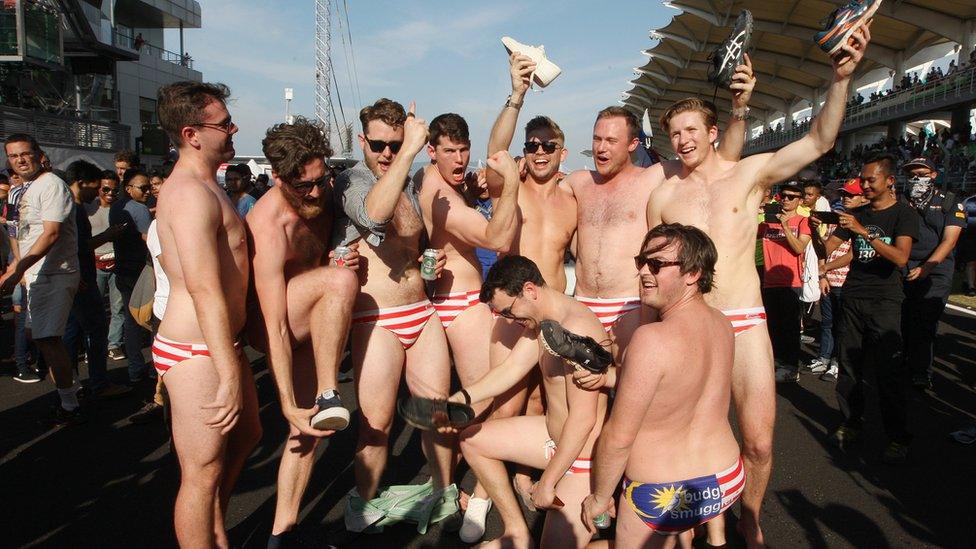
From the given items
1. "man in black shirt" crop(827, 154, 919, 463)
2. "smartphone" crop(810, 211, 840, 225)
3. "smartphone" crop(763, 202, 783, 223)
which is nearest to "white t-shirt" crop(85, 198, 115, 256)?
"smartphone" crop(810, 211, 840, 225)

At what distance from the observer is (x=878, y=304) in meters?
4.31

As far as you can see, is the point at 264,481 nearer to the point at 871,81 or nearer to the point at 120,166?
the point at 120,166

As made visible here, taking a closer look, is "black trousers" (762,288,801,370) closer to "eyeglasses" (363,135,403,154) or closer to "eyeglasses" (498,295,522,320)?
"eyeglasses" (498,295,522,320)

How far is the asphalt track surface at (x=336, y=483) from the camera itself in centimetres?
331

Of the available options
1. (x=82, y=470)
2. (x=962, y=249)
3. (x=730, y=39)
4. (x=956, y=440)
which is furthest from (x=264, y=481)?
(x=962, y=249)

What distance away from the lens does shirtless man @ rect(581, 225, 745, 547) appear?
221 cm

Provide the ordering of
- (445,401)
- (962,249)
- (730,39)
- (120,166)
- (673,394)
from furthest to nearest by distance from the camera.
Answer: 1. (962,249)
2. (120,166)
3. (730,39)
4. (445,401)
5. (673,394)

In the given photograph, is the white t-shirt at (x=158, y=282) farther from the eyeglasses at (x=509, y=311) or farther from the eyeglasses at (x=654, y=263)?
the eyeglasses at (x=654, y=263)

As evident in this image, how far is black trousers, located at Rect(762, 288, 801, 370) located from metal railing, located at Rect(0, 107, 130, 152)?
769 inches

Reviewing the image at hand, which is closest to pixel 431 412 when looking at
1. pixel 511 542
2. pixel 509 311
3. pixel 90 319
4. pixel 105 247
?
pixel 509 311

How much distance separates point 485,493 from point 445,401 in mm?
865

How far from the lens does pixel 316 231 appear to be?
3.04 meters

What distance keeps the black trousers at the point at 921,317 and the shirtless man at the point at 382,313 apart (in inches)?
169

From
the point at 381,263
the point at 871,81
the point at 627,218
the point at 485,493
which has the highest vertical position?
the point at 871,81
